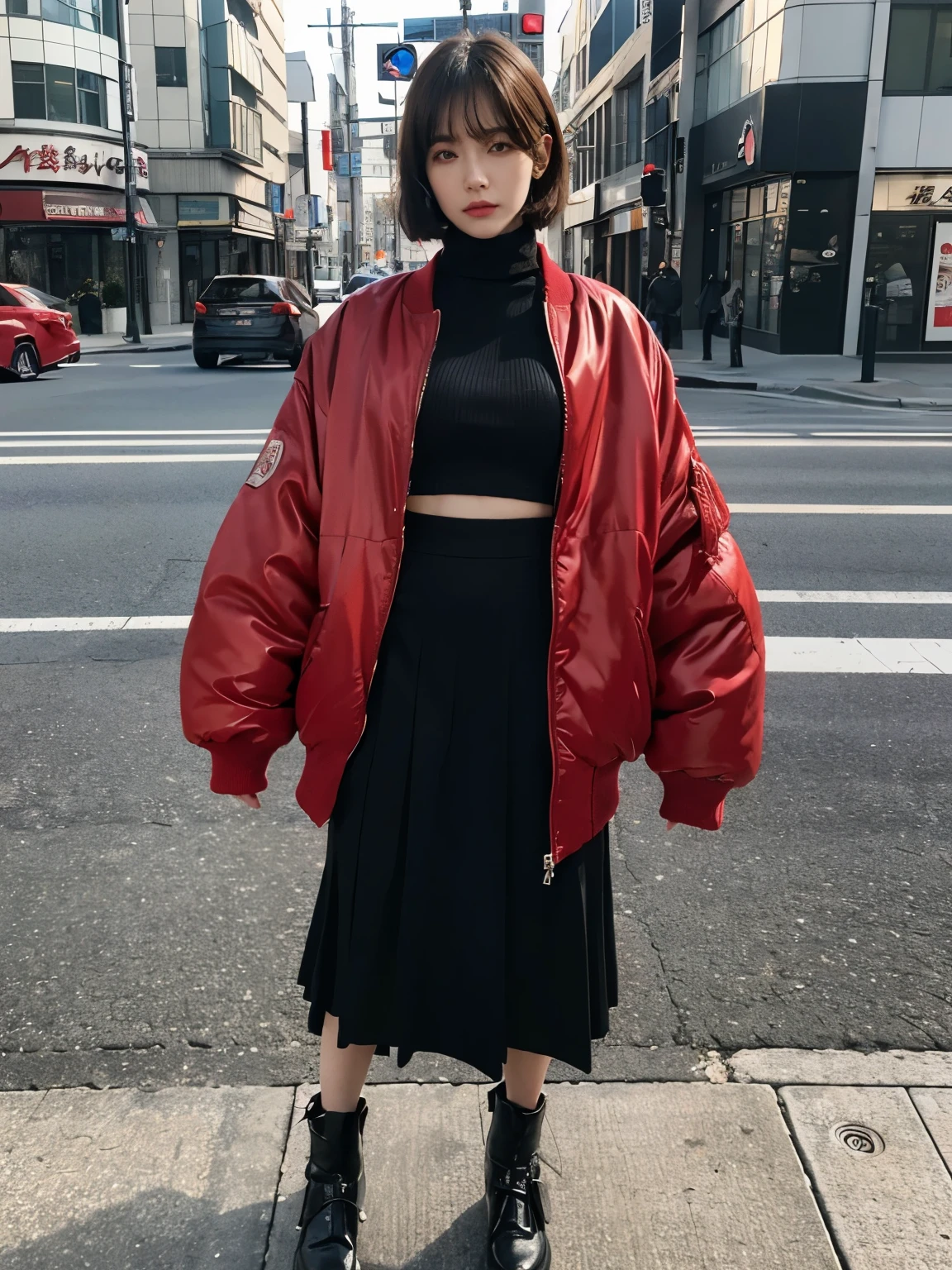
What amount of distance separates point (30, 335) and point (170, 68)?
3250cm

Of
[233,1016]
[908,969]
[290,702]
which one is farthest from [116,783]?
[908,969]

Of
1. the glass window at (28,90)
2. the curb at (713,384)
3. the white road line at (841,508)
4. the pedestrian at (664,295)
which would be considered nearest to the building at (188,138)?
the glass window at (28,90)

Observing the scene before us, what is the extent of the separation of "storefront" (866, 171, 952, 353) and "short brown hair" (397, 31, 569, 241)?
2173cm

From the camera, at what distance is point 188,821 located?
3865 millimetres

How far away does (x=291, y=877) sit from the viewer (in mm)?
3475

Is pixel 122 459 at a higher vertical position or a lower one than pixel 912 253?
lower

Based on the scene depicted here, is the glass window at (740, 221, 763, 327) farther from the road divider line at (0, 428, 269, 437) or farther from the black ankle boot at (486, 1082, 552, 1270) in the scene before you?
the black ankle boot at (486, 1082, 552, 1270)

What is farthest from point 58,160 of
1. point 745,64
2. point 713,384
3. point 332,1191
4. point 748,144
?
point 332,1191

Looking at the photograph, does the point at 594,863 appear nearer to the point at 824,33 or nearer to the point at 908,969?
the point at 908,969

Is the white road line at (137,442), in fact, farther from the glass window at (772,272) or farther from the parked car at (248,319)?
the glass window at (772,272)

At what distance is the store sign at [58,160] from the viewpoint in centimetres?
3656

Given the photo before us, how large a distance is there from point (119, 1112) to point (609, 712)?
51.8 inches

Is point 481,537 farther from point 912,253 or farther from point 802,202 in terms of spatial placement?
point 912,253

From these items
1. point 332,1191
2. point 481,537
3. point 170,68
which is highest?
point 170,68
